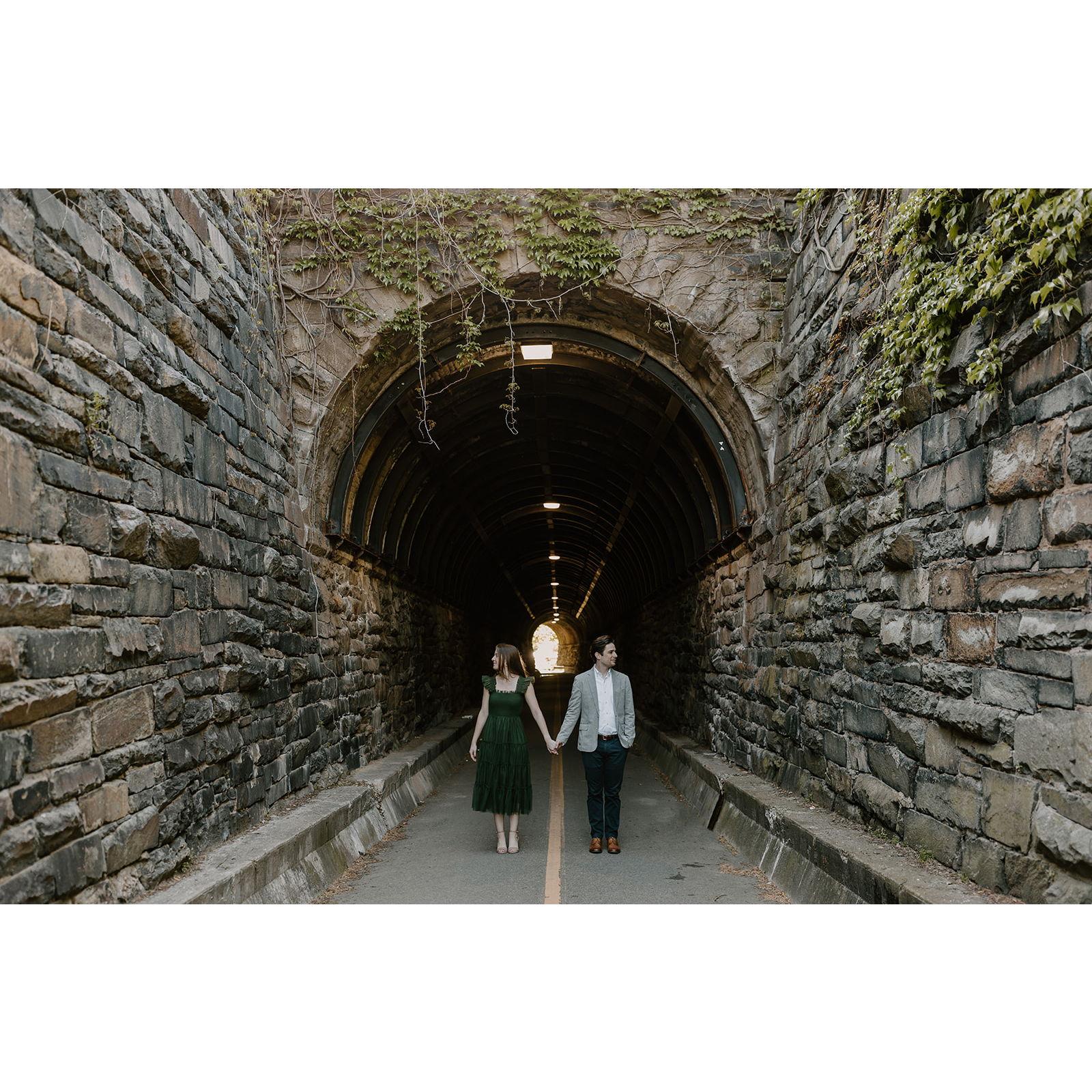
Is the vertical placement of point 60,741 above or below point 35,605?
below

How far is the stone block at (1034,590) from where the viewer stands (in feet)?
11.3

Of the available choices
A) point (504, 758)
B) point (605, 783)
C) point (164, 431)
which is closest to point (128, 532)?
point (164, 431)

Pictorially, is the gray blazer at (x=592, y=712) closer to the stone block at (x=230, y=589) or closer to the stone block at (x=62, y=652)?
the stone block at (x=230, y=589)

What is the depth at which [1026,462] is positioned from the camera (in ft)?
12.5

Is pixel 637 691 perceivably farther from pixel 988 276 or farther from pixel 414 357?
pixel 988 276

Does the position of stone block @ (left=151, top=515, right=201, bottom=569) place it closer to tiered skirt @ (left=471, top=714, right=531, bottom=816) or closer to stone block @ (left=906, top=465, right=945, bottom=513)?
tiered skirt @ (left=471, top=714, right=531, bottom=816)

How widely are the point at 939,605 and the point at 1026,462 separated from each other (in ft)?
3.53

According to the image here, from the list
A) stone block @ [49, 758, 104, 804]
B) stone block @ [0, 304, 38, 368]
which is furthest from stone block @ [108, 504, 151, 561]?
→ stone block @ [49, 758, 104, 804]

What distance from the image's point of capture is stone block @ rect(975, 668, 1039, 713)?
3750mm

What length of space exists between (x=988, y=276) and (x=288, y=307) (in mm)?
Result: 6236

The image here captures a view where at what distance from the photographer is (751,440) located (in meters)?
8.62

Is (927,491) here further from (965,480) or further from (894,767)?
(894,767)

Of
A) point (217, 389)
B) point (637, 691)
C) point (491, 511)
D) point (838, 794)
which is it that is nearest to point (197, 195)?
point (217, 389)

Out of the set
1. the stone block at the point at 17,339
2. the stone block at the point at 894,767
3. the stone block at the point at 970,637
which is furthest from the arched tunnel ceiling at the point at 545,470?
the stone block at the point at 17,339
